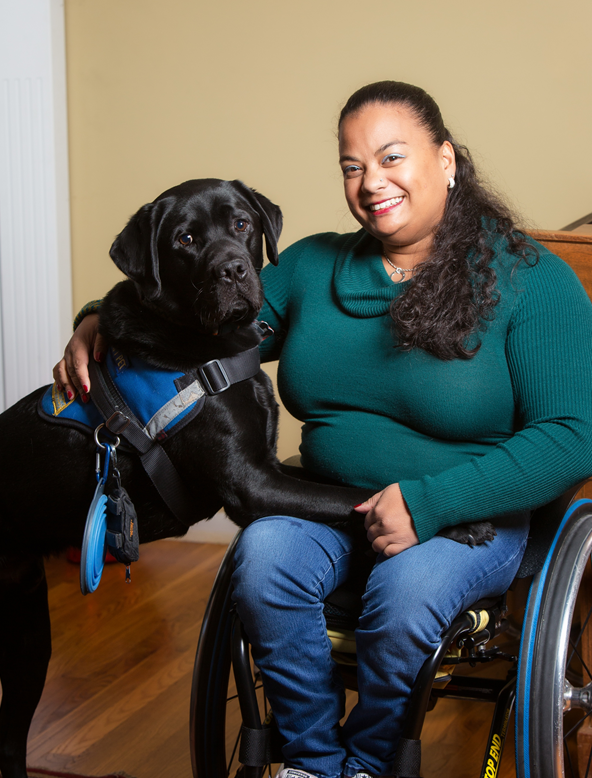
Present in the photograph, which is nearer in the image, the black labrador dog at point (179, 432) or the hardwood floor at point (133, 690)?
the black labrador dog at point (179, 432)

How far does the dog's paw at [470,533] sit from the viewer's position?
1142 millimetres


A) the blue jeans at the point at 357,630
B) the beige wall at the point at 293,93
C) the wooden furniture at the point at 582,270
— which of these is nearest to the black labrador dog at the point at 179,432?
the blue jeans at the point at 357,630

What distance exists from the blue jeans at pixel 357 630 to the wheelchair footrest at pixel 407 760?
34 mm

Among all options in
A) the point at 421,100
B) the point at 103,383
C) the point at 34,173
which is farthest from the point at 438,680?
the point at 34,173

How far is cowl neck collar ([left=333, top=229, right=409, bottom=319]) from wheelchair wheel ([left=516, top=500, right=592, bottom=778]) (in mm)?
482

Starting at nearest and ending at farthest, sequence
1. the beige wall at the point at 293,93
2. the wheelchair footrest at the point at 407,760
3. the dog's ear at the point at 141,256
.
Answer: the wheelchair footrest at the point at 407,760
the dog's ear at the point at 141,256
the beige wall at the point at 293,93

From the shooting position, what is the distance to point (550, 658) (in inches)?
40.8

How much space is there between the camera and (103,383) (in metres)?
1.28

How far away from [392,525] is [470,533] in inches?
5.0

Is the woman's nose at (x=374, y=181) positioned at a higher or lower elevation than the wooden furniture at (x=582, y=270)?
higher

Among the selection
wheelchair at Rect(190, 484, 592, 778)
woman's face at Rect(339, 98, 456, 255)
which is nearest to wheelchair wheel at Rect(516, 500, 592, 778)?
wheelchair at Rect(190, 484, 592, 778)

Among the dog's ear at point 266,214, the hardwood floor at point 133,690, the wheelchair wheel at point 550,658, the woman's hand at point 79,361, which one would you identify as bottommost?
the hardwood floor at point 133,690

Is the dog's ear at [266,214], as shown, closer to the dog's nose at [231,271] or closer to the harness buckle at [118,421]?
the dog's nose at [231,271]

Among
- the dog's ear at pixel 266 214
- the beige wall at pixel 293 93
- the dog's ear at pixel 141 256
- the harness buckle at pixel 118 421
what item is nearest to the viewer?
the harness buckle at pixel 118 421
